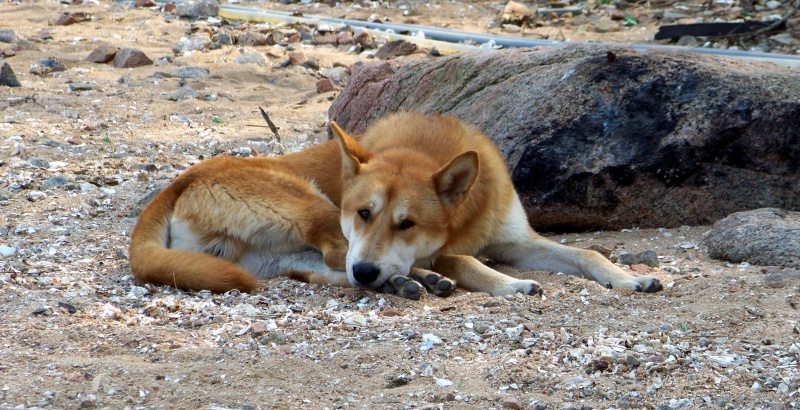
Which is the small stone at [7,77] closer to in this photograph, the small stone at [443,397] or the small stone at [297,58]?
the small stone at [297,58]

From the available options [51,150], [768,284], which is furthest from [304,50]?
[768,284]

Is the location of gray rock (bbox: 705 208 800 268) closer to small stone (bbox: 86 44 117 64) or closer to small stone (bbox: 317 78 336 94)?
small stone (bbox: 317 78 336 94)

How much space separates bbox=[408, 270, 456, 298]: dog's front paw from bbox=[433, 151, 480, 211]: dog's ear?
0.36m

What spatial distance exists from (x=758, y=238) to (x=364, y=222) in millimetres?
2047

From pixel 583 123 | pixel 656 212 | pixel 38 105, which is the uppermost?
pixel 583 123

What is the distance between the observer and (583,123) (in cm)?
538

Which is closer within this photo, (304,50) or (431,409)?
Result: (431,409)

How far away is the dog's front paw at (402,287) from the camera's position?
419cm

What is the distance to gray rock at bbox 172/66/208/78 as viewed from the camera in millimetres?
8953

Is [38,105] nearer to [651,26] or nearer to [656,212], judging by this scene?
[656,212]

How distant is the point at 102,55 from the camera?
9.35 meters

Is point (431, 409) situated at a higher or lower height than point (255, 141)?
higher

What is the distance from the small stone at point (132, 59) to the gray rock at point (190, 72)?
48 cm

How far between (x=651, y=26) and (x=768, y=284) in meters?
7.13
